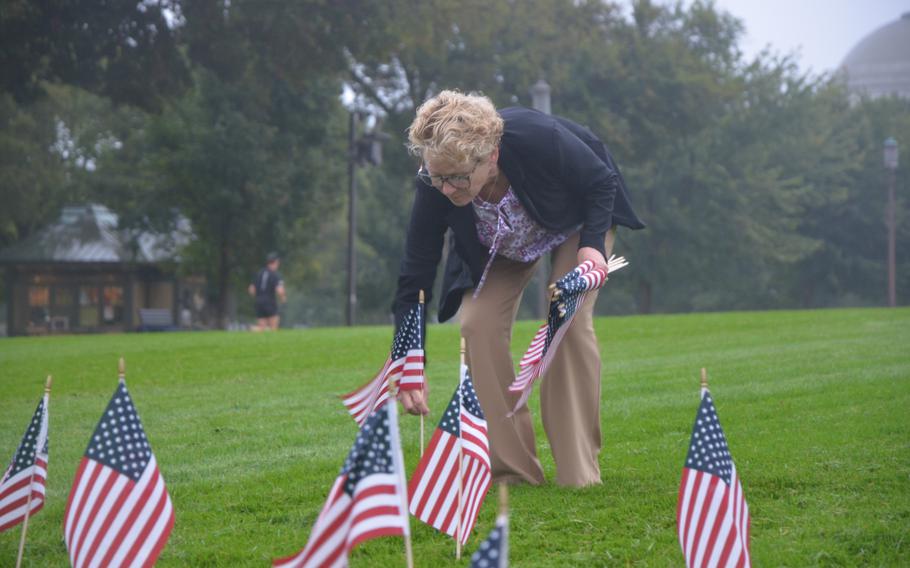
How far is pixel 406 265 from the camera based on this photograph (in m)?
5.79

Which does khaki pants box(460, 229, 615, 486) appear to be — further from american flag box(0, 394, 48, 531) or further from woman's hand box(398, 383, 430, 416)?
american flag box(0, 394, 48, 531)

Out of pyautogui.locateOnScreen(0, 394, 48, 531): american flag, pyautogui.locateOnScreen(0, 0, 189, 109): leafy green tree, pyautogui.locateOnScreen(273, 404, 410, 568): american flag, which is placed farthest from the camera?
pyautogui.locateOnScreen(0, 0, 189, 109): leafy green tree

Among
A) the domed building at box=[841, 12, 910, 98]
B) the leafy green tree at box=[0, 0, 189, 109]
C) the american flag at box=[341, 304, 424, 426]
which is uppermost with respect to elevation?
the domed building at box=[841, 12, 910, 98]

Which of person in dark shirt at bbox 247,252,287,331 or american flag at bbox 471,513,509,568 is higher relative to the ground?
person in dark shirt at bbox 247,252,287,331

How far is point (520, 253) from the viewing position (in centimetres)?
579

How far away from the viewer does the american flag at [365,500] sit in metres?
3.38

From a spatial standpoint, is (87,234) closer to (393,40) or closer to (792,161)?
(393,40)

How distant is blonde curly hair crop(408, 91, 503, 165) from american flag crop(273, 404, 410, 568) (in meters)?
1.65

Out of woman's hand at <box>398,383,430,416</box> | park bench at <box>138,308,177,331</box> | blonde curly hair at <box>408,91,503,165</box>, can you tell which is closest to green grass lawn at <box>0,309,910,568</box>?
woman's hand at <box>398,383,430,416</box>

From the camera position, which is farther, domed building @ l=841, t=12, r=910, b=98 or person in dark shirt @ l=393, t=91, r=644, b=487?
domed building @ l=841, t=12, r=910, b=98

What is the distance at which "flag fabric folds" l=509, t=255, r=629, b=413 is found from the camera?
513 centimetres

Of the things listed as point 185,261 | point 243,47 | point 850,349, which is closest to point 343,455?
point 850,349

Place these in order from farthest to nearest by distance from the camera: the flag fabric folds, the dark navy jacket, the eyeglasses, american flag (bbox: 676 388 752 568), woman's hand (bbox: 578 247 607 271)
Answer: the dark navy jacket < woman's hand (bbox: 578 247 607 271) < the flag fabric folds < the eyeglasses < american flag (bbox: 676 388 752 568)

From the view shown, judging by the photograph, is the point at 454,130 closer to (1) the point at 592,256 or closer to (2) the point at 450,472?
(1) the point at 592,256
